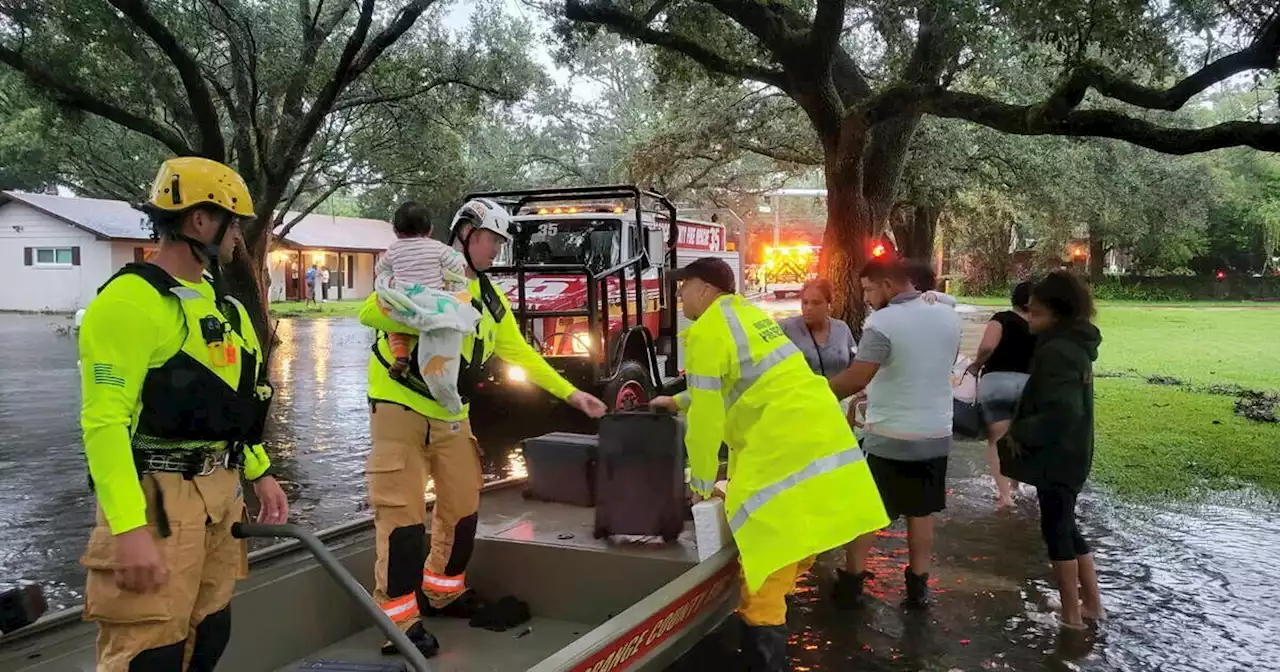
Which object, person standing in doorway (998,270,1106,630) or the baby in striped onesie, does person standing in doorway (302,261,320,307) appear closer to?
the baby in striped onesie

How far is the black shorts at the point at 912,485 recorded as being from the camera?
4.87 m

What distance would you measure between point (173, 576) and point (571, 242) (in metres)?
8.30

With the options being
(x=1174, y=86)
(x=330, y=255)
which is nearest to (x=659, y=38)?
(x=1174, y=86)

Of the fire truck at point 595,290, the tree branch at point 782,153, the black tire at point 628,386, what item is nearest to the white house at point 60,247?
the tree branch at point 782,153

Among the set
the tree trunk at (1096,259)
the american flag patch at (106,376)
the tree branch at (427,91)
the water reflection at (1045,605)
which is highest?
the tree branch at (427,91)

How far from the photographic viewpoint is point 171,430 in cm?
262

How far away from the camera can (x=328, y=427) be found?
1143cm

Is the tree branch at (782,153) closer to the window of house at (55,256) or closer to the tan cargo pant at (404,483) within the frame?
the tan cargo pant at (404,483)

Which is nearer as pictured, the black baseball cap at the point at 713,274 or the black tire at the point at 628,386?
the black baseball cap at the point at 713,274

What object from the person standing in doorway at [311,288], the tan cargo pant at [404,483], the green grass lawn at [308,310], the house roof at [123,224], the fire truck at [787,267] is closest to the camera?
the tan cargo pant at [404,483]

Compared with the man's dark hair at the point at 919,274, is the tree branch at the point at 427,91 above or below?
above

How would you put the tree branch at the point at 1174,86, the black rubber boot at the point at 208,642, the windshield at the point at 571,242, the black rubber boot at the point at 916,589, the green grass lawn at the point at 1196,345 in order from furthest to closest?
1. the green grass lawn at the point at 1196,345
2. the windshield at the point at 571,242
3. the tree branch at the point at 1174,86
4. the black rubber boot at the point at 916,589
5. the black rubber boot at the point at 208,642

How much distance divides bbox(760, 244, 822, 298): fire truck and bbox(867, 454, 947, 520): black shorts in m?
36.2

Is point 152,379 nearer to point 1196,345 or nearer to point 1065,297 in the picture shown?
point 1065,297
